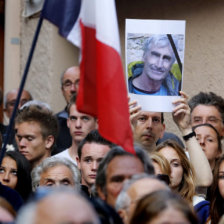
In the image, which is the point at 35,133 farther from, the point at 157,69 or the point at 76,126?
the point at 157,69

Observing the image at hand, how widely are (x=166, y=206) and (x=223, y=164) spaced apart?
96.4 inches

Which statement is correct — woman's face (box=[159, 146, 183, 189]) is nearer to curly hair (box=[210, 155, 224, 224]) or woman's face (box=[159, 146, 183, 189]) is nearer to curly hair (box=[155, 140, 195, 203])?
curly hair (box=[155, 140, 195, 203])

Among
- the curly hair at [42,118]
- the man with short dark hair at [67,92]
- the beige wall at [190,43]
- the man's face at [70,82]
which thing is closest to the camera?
the curly hair at [42,118]

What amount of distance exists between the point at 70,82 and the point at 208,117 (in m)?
1.65

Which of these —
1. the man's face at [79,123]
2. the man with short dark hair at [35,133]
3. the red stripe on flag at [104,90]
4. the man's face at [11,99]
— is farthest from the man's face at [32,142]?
the red stripe on flag at [104,90]

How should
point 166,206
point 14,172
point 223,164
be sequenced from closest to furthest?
1. point 166,206
2. point 223,164
3. point 14,172

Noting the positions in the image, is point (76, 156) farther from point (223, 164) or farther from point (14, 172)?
Result: point (223, 164)

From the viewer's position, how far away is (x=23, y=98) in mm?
9258

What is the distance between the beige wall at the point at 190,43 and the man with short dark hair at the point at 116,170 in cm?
370

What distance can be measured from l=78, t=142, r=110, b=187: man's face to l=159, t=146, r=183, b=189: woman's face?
44 centimetres

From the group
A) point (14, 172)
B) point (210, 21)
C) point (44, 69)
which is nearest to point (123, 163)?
point (14, 172)

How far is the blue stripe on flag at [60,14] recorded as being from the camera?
5266mm

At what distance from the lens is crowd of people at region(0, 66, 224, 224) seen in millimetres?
3869

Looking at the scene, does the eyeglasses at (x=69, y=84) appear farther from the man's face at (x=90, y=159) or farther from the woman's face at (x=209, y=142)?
the man's face at (x=90, y=159)
